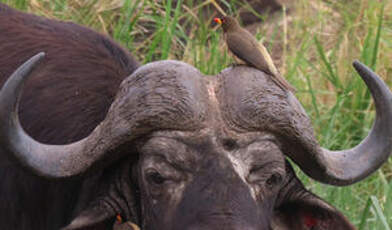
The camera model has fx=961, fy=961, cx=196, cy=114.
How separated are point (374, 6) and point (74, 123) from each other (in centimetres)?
457

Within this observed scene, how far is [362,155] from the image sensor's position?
4.36 metres

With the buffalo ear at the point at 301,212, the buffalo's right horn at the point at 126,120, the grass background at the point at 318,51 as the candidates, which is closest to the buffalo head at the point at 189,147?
the buffalo's right horn at the point at 126,120

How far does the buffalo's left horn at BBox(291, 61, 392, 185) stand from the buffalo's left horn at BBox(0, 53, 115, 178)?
98cm

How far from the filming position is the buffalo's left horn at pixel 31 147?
3900mm

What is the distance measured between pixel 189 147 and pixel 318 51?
3754mm

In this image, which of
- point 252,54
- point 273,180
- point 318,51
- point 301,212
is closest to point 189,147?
point 273,180

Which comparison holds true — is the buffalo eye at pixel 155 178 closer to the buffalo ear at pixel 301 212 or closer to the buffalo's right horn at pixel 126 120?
the buffalo's right horn at pixel 126 120

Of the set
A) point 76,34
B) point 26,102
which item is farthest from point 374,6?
point 26,102

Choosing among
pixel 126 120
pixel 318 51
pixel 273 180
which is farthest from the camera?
pixel 318 51

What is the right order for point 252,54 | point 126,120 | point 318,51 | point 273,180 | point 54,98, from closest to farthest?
1. point 126,120
2. point 273,180
3. point 252,54
4. point 54,98
5. point 318,51

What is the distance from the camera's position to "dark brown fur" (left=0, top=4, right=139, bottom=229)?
175 inches

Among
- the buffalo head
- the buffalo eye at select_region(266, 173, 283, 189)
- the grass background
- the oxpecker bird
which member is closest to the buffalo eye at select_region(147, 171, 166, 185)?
the buffalo head

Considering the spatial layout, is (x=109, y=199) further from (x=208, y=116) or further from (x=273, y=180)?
(x=273, y=180)

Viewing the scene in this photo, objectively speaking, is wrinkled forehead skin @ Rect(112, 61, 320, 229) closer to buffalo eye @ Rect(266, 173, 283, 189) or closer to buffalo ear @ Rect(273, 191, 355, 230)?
buffalo eye @ Rect(266, 173, 283, 189)
